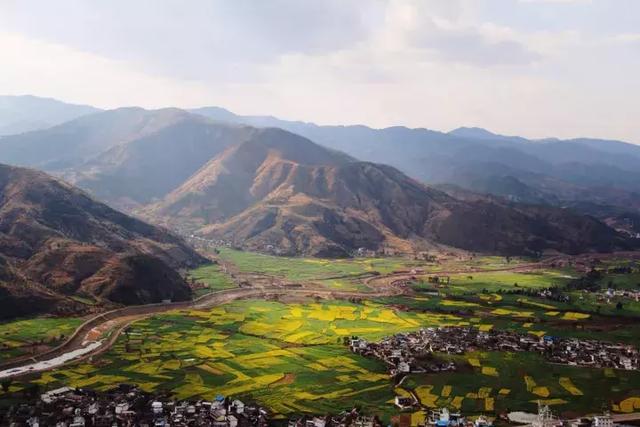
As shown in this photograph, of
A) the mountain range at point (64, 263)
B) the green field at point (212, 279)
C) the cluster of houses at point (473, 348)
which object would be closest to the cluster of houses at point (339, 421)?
the cluster of houses at point (473, 348)

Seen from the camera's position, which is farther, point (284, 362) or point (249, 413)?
point (284, 362)

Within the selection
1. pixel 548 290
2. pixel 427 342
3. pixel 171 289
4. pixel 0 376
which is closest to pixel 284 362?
pixel 427 342

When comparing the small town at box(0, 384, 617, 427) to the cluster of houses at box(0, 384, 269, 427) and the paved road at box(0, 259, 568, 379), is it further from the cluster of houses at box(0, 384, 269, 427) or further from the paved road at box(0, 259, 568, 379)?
the paved road at box(0, 259, 568, 379)

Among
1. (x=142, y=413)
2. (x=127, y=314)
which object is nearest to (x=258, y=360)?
(x=142, y=413)

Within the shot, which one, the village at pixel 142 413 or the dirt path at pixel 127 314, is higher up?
the village at pixel 142 413

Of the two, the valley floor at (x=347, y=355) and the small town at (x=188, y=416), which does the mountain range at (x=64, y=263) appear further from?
the small town at (x=188, y=416)

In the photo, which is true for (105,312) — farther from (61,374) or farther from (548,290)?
(548,290)
